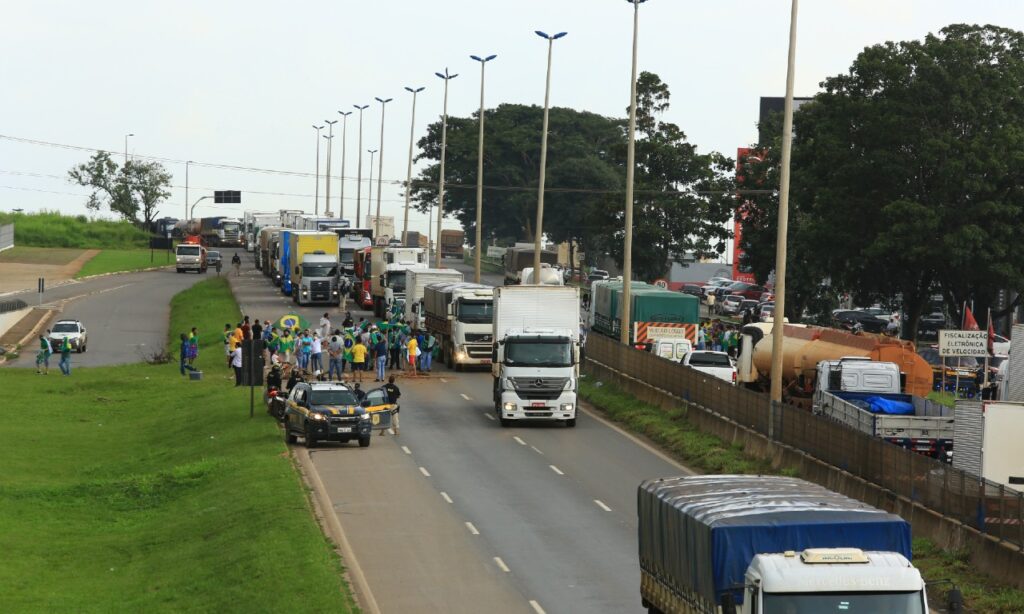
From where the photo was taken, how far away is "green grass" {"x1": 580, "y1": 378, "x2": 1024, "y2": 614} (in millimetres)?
24250

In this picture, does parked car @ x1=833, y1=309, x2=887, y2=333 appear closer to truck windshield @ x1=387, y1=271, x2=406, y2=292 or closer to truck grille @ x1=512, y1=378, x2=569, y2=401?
truck windshield @ x1=387, y1=271, x2=406, y2=292

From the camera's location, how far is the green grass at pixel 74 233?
17100cm

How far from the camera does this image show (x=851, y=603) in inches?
618

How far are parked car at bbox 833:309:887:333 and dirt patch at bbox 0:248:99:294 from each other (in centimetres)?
5722

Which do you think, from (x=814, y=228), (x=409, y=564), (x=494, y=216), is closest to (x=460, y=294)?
(x=814, y=228)

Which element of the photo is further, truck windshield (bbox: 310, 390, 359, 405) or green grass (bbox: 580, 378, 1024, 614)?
truck windshield (bbox: 310, 390, 359, 405)

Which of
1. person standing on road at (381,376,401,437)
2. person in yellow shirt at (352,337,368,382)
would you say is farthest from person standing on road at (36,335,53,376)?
person standing on road at (381,376,401,437)

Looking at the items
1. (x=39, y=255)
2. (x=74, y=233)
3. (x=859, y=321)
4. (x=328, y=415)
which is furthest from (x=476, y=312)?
(x=74, y=233)

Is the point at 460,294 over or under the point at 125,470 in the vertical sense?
over

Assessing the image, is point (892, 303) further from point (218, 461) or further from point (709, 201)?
point (218, 461)

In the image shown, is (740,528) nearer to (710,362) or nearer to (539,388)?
(539,388)

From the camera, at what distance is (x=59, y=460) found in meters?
46.6

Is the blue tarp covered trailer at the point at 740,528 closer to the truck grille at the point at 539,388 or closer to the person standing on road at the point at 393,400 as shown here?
the person standing on road at the point at 393,400

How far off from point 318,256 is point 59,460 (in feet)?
143
